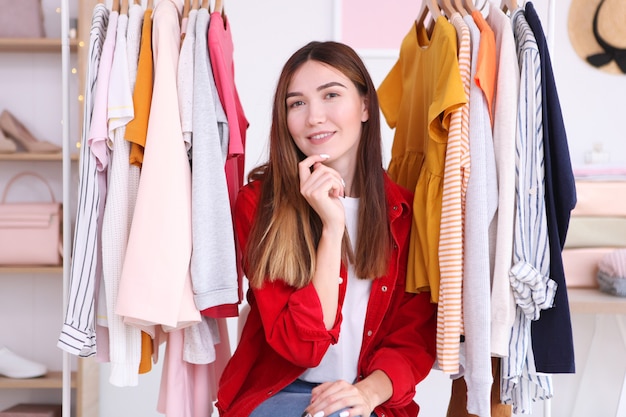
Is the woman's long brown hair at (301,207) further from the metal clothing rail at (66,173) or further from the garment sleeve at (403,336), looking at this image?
the metal clothing rail at (66,173)

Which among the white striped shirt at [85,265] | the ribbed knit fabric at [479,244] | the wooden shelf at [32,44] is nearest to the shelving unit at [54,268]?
the wooden shelf at [32,44]

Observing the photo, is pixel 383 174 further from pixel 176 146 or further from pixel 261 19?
pixel 261 19

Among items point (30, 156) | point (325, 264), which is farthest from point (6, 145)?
point (325, 264)

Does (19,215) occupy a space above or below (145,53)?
below

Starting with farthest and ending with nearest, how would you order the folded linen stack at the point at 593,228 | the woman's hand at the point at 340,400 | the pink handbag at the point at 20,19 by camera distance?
the pink handbag at the point at 20,19, the folded linen stack at the point at 593,228, the woman's hand at the point at 340,400

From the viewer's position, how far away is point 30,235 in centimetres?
264

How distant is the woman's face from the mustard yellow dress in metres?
0.20

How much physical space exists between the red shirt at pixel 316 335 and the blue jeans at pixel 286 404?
20 mm

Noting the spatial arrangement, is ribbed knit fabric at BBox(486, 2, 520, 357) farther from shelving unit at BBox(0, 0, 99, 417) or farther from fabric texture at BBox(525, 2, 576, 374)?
shelving unit at BBox(0, 0, 99, 417)

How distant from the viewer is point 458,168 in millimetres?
1504

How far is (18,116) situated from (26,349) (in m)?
0.99

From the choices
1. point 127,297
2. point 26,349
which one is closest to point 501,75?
point 127,297

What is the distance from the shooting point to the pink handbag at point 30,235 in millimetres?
2637

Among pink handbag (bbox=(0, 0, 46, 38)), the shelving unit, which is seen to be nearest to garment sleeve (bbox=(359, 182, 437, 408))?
the shelving unit
